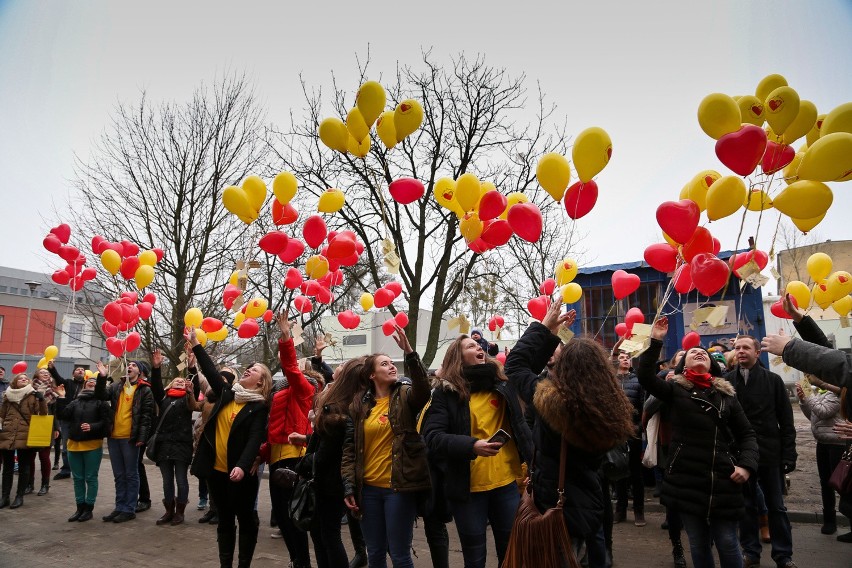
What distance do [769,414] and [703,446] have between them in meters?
1.92

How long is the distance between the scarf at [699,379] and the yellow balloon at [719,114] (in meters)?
1.92

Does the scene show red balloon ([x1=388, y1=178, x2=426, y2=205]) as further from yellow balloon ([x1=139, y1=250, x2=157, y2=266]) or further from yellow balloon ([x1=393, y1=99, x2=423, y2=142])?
yellow balloon ([x1=139, y1=250, x2=157, y2=266])

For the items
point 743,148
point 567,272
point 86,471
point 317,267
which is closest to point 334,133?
point 317,267

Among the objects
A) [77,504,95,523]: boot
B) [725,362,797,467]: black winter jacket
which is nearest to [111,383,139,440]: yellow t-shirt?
[77,504,95,523]: boot

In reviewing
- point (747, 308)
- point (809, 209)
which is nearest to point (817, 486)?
point (747, 308)

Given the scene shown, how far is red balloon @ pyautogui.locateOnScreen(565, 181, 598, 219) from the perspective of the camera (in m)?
5.24

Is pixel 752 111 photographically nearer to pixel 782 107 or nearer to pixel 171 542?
pixel 782 107

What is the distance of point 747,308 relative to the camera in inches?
394

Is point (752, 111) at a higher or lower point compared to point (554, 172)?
higher

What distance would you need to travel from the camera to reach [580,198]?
5.30 metres

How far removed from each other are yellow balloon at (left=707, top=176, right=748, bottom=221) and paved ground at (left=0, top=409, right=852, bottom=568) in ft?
10.4

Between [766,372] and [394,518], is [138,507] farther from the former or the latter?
[766,372]

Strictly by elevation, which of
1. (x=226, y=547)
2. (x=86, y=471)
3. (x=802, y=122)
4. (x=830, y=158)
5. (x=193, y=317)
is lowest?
(x=226, y=547)

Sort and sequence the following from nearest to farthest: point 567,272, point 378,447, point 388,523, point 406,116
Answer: point 388,523, point 378,447, point 406,116, point 567,272
